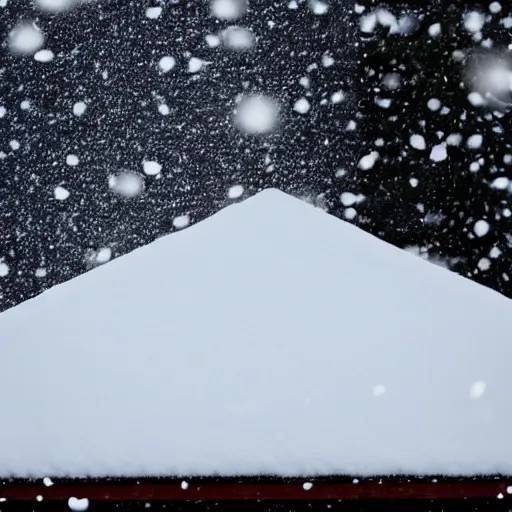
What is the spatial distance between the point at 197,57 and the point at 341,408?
0.65 meters

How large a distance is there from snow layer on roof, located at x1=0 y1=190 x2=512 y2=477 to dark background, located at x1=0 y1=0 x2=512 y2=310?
0.12m

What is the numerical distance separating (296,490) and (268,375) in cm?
18

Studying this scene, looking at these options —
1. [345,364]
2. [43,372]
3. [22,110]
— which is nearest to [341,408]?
[345,364]

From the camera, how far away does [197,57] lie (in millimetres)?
1029

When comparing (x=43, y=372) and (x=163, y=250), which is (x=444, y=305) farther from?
(x=43, y=372)

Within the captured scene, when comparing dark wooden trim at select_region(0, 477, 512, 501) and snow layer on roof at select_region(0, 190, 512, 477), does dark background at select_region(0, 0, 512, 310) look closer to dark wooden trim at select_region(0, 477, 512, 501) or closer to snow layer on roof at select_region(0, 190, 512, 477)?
snow layer on roof at select_region(0, 190, 512, 477)

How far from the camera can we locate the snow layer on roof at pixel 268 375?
90 centimetres

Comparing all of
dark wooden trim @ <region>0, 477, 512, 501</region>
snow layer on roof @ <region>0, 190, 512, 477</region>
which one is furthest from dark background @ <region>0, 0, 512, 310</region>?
dark wooden trim @ <region>0, 477, 512, 501</region>

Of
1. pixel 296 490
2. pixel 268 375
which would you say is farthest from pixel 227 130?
pixel 296 490

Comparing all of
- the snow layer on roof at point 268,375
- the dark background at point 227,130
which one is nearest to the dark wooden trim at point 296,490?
the snow layer on roof at point 268,375

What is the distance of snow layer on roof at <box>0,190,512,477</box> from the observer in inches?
35.3

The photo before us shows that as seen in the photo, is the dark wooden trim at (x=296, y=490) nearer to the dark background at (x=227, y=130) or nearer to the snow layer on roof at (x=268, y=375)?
the snow layer on roof at (x=268, y=375)

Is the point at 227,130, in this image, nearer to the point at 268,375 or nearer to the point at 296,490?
the point at 268,375

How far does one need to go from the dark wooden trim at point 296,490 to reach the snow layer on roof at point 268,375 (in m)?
0.02
